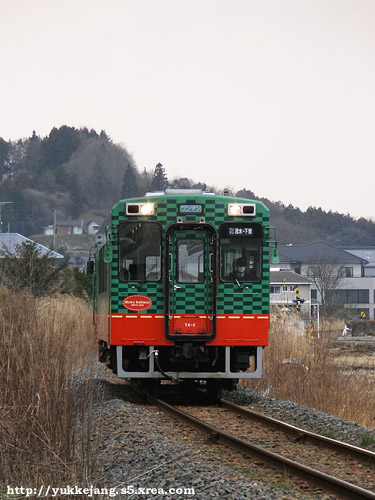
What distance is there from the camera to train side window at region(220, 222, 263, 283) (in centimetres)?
1451

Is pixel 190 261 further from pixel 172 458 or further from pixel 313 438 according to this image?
pixel 172 458

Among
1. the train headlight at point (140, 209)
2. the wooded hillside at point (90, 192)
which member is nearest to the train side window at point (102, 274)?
the train headlight at point (140, 209)

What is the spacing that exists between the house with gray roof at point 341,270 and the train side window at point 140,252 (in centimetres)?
7837

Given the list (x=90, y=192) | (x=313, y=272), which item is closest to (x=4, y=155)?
(x=90, y=192)

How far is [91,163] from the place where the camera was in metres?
171

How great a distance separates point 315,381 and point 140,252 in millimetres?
4399

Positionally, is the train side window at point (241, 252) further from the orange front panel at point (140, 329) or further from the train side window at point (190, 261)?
the orange front panel at point (140, 329)

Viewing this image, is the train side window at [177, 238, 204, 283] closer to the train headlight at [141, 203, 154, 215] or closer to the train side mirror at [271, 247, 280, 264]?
the train headlight at [141, 203, 154, 215]

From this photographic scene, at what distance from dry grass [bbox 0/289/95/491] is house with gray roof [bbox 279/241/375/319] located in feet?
273

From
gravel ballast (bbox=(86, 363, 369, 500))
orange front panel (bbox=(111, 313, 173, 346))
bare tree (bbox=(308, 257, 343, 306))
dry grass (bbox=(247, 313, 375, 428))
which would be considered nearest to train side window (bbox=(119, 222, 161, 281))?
orange front panel (bbox=(111, 313, 173, 346))

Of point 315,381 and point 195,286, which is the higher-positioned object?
point 195,286

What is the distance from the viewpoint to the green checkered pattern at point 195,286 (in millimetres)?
14438

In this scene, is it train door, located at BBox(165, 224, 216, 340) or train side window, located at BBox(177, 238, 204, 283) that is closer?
train door, located at BBox(165, 224, 216, 340)

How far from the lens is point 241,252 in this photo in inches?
575
